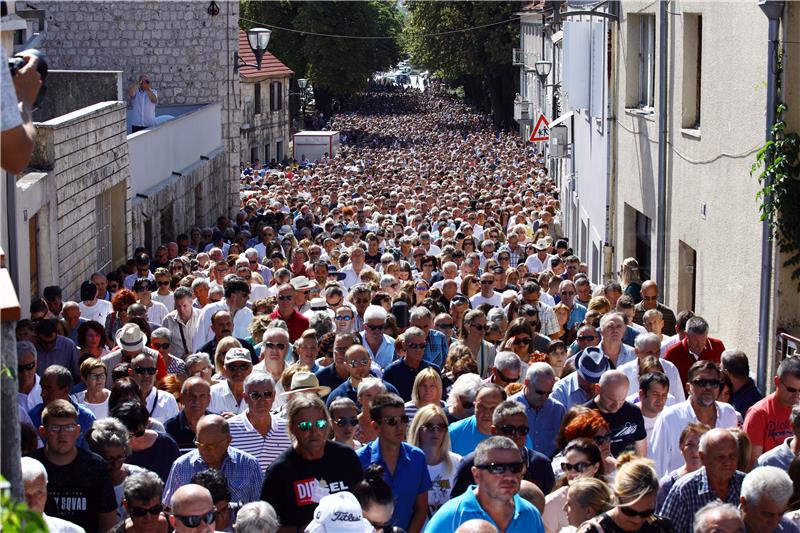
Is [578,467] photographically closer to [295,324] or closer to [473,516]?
[473,516]

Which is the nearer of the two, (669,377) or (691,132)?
(669,377)

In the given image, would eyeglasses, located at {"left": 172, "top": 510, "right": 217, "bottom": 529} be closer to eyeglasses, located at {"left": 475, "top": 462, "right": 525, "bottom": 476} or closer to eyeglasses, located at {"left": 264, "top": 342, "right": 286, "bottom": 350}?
eyeglasses, located at {"left": 475, "top": 462, "right": 525, "bottom": 476}

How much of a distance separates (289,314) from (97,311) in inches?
95.4

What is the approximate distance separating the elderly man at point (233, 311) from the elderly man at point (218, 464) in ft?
16.1

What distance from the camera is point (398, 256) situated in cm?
1705

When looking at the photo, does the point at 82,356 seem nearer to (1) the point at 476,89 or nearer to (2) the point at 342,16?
(2) the point at 342,16

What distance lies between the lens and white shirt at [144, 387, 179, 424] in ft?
28.7

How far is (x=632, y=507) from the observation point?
5.86 metres

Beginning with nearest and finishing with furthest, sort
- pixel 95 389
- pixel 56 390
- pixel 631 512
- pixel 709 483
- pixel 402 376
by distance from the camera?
pixel 631 512 < pixel 709 483 < pixel 56 390 < pixel 95 389 < pixel 402 376

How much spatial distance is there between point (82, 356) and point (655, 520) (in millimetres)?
6297

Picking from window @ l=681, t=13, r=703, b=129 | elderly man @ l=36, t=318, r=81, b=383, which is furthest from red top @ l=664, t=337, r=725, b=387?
window @ l=681, t=13, r=703, b=129

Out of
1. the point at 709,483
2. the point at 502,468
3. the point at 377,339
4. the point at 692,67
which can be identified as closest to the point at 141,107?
the point at 692,67

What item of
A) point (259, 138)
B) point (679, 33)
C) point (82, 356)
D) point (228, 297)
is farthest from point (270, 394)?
point (259, 138)

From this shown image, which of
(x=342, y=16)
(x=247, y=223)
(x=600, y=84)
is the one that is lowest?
(x=247, y=223)
